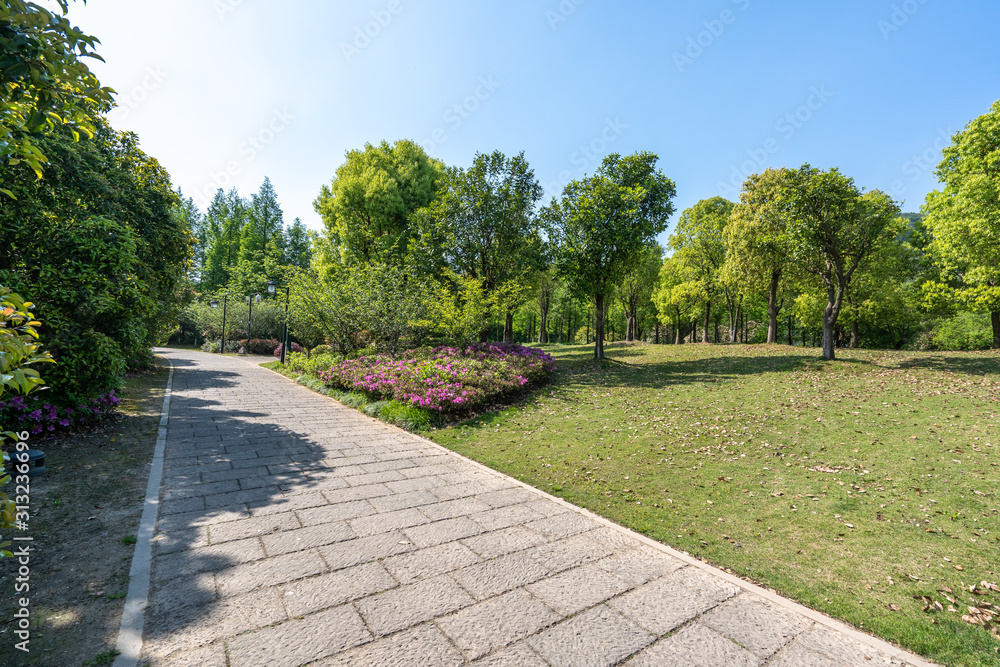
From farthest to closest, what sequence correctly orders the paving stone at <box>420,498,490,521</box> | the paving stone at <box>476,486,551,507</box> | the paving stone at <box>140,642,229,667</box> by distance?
the paving stone at <box>476,486,551,507</box>
the paving stone at <box>420,498,490,521</box>
the paving stone at <box>140,642,229,667</box>

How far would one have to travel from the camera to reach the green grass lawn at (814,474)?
11.2ft

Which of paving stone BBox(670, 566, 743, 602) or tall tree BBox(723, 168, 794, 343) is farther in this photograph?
tall tree BBox(723, 168, 794, 343)

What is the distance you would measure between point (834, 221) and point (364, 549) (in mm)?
16010

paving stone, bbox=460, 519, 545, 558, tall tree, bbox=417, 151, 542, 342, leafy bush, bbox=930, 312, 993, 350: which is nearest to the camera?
paving stone, bbox=460, 519, 545, 558

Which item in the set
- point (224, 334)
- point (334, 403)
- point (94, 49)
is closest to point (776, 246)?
point (334, 403)

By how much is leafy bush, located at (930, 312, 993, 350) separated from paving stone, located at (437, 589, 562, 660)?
41128 millimetres

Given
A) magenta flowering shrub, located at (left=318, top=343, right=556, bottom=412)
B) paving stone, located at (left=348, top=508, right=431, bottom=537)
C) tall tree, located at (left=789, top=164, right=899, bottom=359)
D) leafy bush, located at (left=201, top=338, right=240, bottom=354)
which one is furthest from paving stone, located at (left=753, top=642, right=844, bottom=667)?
leafy bush, located at (left=201, top=338, right=240, bottom=354)

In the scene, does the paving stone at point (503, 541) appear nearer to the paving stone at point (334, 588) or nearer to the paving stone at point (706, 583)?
the paving stone at point (334, 588)

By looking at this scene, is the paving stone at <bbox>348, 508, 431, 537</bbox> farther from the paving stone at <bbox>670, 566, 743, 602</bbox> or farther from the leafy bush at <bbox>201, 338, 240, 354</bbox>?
the leafy bush at <bbox>201, 338, 240, 354</bbox>

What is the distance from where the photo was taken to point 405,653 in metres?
2.52

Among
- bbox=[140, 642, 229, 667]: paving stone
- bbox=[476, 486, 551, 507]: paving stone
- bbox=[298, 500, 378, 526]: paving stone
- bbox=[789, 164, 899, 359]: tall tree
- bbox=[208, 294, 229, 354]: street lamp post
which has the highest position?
bbox=[789, 164, 899, 359]: tall tree

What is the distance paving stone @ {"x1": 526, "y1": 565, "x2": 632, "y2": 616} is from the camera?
307 cm

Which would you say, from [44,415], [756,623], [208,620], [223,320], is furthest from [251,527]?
[223,320]

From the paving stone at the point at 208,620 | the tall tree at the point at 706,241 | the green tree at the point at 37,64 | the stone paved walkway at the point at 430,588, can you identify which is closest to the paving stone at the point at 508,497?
the stone paved walkway at the point at 430,588
